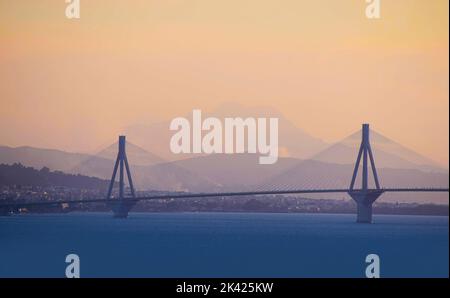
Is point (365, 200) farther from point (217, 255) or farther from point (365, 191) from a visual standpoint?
point (217, 255)

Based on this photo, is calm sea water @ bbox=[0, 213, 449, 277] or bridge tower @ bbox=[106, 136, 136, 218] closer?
calm sea water @ bbox=[0, 213, 449, 277]

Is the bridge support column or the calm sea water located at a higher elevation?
the bridge support column

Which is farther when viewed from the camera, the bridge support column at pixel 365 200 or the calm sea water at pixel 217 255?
the bridge support column at pixel 365 200

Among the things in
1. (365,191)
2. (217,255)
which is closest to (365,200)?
(365,191)

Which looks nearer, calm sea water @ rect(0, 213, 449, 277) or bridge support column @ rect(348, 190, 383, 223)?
calm sea water @ rect(0, 213, 449, 277)

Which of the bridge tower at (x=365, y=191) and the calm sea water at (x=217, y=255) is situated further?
the bridge tower at (x=365, y=191)

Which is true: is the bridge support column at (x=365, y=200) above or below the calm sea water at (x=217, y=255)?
above
